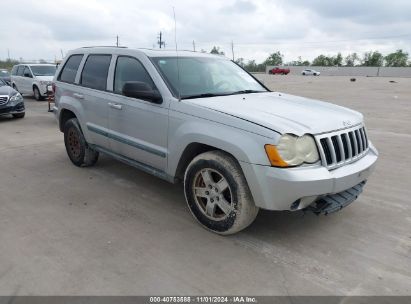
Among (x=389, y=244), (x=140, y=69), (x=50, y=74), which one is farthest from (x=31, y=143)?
(x=50, y=74)

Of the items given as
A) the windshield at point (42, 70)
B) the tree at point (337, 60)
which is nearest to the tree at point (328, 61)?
the tree at point (337, 60)

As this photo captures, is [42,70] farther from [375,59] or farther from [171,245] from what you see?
[375,59]

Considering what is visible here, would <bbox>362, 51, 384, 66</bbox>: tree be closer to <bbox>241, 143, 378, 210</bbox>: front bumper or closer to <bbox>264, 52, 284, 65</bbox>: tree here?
<bbox>264, 52, 284, 65</bbox>: tree

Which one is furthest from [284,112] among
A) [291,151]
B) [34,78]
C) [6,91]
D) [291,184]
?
[34,78]

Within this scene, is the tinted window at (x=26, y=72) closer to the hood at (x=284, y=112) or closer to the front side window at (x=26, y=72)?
the front side window at (x=26, y=72)

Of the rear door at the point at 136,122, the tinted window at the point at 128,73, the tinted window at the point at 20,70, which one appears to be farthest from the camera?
the tinted window at the point at 20,70

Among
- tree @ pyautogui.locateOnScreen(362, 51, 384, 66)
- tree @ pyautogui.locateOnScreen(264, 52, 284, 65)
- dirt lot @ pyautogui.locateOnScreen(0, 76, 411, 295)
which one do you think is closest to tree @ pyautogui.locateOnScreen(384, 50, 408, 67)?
tree @ pyautogui.locateOnScreen(362, 51, 384, 66)

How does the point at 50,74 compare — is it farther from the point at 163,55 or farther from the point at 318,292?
the point at 318,292

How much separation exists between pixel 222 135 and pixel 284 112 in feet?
2.19

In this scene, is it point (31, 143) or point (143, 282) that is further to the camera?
point (31, 143)

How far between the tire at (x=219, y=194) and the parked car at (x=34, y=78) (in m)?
14.1

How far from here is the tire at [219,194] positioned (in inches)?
134

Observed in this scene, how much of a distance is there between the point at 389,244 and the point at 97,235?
2801mm

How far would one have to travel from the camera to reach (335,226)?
3941mm
